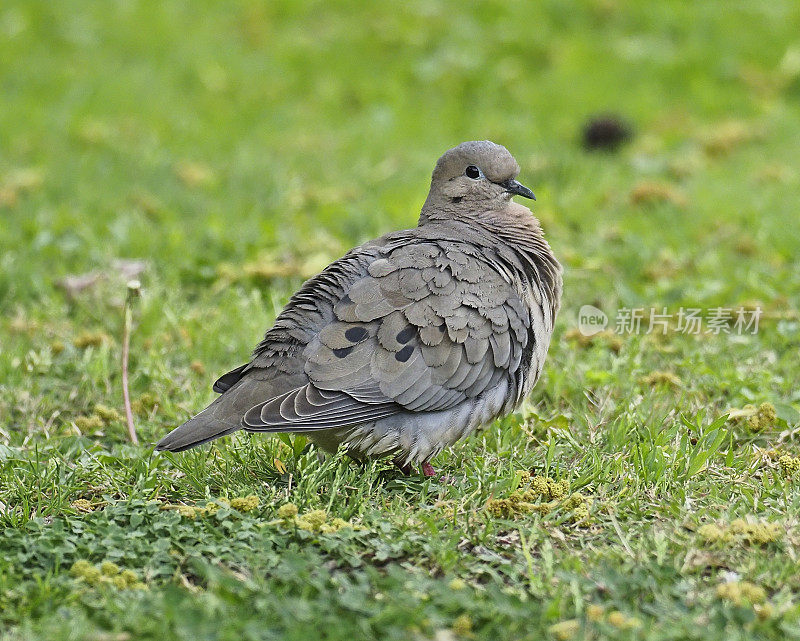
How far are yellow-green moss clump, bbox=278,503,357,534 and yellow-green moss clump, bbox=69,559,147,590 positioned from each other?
1.66 feet

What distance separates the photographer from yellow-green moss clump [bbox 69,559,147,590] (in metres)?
3.26

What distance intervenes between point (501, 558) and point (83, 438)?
78.6 inches

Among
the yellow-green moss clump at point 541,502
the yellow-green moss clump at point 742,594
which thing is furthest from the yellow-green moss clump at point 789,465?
the yellow-green moss clump at point 742,594

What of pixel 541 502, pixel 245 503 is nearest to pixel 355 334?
pixel 245 503

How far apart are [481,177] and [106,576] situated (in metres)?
2.45

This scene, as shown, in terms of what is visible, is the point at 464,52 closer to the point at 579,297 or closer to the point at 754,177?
the point at 754,177

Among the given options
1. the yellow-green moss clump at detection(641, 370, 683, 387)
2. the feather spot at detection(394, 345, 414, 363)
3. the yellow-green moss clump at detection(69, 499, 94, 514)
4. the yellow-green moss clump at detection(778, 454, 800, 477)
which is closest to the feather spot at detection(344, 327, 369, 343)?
the feather spot at detection(394, 345, 414, 363)

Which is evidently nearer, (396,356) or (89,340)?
(396,356)

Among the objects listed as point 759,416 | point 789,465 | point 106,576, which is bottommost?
point 106,576

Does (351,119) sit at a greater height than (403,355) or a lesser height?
greater

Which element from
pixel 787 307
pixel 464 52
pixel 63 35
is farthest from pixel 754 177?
pixel 63 35

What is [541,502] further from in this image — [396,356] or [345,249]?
[345,249]

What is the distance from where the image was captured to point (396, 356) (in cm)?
405

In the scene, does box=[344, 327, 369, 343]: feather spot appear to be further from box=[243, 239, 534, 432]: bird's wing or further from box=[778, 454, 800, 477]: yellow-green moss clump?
box=[778, 454, 800, 477]: yellow-green moss clump
